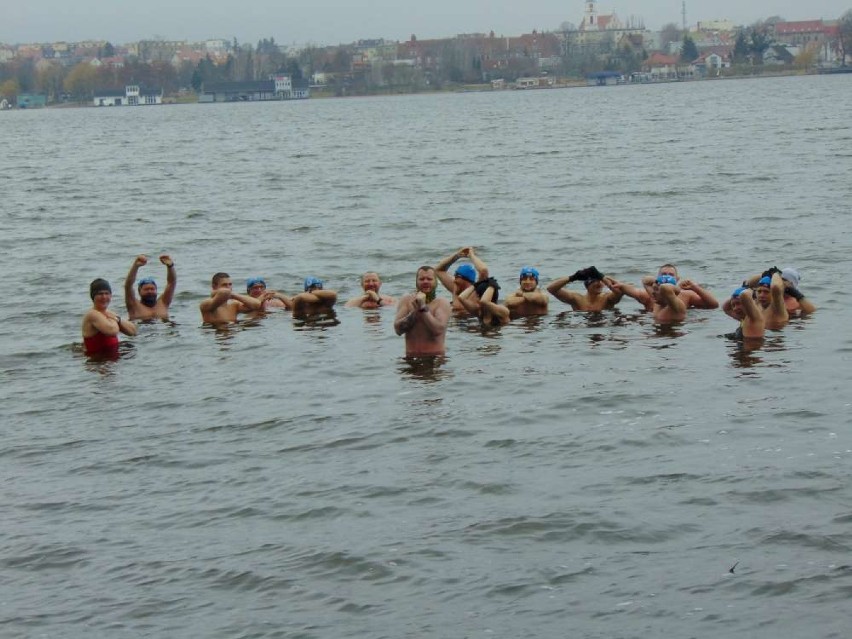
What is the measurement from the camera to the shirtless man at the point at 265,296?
20.0 meters

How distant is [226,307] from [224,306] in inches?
2.1

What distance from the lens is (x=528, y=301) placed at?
19.0m

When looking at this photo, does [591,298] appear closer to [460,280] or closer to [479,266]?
[460,280]

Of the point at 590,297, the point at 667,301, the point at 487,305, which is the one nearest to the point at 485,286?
the point at 487,305

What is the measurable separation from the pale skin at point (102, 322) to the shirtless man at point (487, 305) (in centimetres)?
429

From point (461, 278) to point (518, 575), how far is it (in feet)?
32.4

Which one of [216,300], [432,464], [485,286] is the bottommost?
[432,464]

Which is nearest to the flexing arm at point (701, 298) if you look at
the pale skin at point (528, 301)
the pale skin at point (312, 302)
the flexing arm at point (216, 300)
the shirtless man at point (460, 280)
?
the pale skin at point (528, 301)

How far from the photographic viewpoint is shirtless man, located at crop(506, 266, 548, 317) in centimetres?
1894

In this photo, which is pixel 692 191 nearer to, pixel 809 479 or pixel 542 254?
pixel 542 254

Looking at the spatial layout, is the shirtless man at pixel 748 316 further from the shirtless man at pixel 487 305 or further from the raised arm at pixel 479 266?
the raised arm at pixel 479 266

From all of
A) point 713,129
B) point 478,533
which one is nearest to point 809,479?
point 478,533

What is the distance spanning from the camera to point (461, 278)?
18953 mm

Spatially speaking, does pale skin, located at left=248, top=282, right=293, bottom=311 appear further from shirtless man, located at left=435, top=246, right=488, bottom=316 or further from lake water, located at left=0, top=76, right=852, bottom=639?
shirtless man, located at left=435, top=246, right=488, bottom=316
